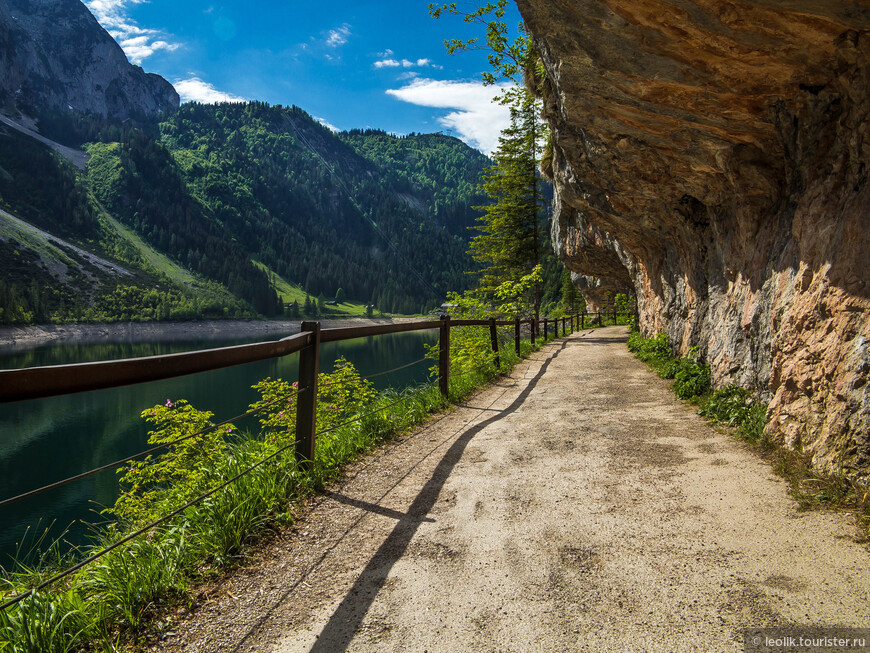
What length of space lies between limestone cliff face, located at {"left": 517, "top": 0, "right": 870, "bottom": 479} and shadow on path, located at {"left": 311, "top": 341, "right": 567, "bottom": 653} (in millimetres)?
2807

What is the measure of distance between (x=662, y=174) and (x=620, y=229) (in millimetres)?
5703

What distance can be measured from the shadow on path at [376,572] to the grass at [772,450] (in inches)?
98.8

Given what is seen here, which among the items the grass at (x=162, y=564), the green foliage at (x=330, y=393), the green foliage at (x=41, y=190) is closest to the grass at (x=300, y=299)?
the green foliage at (x=41, y=190)

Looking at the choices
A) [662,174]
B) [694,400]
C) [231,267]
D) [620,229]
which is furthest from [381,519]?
[231,267]

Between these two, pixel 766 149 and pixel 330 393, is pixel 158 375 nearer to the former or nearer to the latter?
pixel 766 149

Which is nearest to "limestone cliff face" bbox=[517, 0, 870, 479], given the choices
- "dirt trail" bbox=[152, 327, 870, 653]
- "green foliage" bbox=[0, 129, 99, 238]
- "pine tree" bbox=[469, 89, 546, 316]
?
"dirt trail" bbox=[152, 327, 870, 653]

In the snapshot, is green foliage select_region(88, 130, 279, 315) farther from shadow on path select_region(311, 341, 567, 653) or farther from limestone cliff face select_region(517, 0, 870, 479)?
shadow on path select_region(311, 341, 567, 653)

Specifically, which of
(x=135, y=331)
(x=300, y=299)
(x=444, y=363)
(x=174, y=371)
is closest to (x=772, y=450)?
(x=444, y=363)

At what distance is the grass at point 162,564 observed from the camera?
2.09m

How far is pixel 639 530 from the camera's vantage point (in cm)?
304

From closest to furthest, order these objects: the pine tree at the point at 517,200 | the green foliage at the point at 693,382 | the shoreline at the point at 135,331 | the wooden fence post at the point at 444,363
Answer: the green foliage at the point at 693,382, the wooden fence post at the point at 444,363, the pine tree at the point at 517,200, the shoreline at the point at 135,331

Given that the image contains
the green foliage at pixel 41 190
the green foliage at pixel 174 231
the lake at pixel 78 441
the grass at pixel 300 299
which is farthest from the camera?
the green foliage at pixel 174 231

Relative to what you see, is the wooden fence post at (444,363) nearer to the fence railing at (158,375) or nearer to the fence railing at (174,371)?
the fence railing at (158,375)

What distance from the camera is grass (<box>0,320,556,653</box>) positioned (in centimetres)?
209
